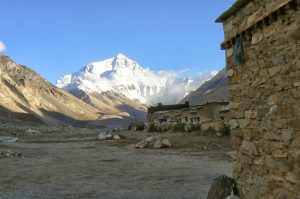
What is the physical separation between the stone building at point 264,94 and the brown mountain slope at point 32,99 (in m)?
90.0

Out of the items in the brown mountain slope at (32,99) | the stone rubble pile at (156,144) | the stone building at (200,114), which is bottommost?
the stone rubble pile at (156,144)

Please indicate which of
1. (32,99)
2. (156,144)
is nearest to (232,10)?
(156,144)

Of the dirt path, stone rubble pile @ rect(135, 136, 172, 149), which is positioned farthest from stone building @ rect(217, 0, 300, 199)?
stone rubble pile @ rect(135, 136, 172, 149)

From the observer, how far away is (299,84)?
A: 23.1 ft

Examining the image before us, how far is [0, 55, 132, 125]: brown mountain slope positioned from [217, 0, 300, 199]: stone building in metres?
90.0

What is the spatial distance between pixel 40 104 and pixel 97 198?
13102 centimetres

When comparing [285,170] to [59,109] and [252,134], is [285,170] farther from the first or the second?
[59,109]

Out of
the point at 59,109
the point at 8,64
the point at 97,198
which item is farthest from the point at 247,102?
the point at 8,64

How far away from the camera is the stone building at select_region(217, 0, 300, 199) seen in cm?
727

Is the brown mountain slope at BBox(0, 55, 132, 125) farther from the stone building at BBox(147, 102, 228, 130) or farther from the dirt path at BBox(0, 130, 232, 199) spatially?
the dirt path at BBox(0, 130, 232, 199)

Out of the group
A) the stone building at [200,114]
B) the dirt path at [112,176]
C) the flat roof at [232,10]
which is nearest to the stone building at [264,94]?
the flat roof at [232,10]

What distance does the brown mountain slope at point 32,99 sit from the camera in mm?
107188

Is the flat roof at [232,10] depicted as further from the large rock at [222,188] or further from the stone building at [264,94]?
the large rock at [222,188]

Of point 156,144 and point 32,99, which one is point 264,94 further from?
point 32,99
